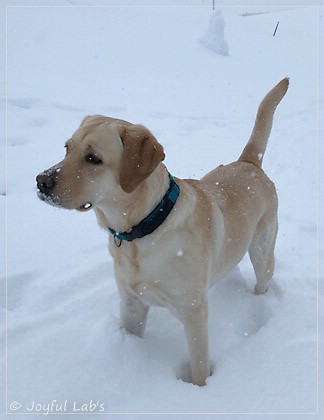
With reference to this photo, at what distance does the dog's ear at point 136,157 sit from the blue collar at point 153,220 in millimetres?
212

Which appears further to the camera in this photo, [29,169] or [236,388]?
[29,169]

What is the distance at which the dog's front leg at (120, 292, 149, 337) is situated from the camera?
2.68 m

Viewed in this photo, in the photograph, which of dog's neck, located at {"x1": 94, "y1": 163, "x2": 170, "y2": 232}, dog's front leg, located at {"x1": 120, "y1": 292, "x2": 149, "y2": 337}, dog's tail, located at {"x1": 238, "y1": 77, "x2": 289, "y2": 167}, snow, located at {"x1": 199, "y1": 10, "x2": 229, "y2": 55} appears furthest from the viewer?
snow, located at {"x1": 199, "y1": 10, "x2": 229, "y2": 55}

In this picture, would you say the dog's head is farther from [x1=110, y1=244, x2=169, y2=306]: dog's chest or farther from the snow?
the snow

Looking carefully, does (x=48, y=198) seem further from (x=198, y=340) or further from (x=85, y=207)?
(x=198, y=340)

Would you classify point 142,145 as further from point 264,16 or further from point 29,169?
point 264,16

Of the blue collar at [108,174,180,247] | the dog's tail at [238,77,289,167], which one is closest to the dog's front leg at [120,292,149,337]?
the blue collar at [108,174,180,247]

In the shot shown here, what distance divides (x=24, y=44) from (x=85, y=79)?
238cm

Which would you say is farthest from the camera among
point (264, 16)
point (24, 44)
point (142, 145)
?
point (264, 16)

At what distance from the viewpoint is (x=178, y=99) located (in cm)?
902

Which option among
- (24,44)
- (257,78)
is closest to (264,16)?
(257,78)

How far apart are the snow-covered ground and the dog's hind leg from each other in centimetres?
14

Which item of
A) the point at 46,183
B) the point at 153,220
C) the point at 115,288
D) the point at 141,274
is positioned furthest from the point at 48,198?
the point at 115,288

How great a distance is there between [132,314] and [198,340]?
0.49m
